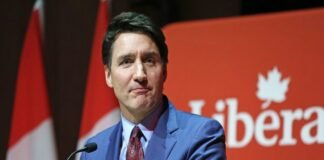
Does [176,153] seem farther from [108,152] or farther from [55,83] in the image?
[55,83]

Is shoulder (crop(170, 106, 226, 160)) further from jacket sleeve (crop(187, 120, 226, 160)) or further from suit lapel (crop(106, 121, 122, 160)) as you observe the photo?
suit lapel (crop(106, 121, 122, 160))

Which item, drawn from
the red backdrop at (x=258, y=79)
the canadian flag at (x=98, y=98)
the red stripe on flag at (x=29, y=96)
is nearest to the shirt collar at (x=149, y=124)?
the red backdrop at (x=258, y=79)

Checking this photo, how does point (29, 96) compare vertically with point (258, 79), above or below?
below

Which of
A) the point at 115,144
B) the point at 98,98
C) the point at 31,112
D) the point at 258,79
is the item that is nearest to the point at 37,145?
the point at 31,112

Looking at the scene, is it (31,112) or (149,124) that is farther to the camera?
(31,112)

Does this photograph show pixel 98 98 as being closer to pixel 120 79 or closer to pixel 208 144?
pixel 120 79

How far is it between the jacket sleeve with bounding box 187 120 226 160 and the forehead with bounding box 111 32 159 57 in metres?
0.31

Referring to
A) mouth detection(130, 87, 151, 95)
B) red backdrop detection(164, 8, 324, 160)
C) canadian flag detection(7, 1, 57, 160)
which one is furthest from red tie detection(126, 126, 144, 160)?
canadian flag detection(7, 1, 57, 160)

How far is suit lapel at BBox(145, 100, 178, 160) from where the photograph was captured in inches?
85.4

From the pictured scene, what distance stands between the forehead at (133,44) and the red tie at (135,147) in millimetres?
257

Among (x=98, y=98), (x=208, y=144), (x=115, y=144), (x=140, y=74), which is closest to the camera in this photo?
(x=208, y=144)

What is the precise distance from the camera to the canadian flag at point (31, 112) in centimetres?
449

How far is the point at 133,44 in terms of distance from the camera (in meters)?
2.25

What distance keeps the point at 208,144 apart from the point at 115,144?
0.38m
